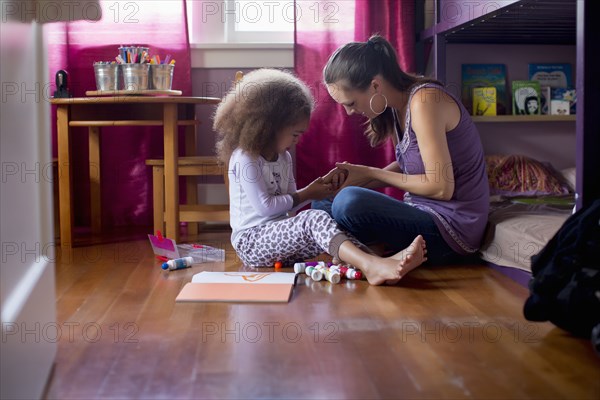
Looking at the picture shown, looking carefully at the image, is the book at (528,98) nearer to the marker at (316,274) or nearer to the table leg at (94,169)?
the marker at (316,274)

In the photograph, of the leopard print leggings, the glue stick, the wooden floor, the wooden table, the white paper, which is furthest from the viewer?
the wooden table

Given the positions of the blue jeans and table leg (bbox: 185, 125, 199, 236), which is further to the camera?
table leg (bbox: 185, 125, 199, 236)

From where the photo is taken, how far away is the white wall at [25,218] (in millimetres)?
1051

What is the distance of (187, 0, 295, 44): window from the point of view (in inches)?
132

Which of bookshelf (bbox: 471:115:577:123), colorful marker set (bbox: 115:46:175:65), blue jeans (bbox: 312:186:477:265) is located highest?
colorful marker set (bbox: 115:46:175:65)

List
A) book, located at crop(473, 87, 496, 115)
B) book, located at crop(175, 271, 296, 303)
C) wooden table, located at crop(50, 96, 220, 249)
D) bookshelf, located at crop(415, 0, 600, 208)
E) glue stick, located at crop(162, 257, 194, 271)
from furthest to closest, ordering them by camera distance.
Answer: book, located at crop(473, 87, 496, 115), wooden table, located at crop(50, 96, 220, 249), glue stick, located at crop(162, 257, 194, 271), book, located at crop(175, 271, 296, 303), bookshelf, located at crop(415, 0, 600, 208)

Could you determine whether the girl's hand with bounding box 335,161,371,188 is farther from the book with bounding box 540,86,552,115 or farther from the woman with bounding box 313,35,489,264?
the book with bounding box 540,86,552,115

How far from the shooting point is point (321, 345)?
5.18 ft

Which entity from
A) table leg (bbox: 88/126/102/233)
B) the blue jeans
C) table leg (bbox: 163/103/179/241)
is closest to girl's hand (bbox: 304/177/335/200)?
the blue jeans

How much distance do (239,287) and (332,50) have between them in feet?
4.88

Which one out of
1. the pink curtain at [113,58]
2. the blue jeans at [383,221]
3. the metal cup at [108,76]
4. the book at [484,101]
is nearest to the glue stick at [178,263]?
the blue jeans at [383,221]

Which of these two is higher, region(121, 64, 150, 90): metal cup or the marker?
region(121, 64, 150, 90): metal cup

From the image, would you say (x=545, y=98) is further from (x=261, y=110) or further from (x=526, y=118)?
(x=261, y=110)

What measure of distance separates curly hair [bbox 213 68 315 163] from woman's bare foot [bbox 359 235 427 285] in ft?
1.65
